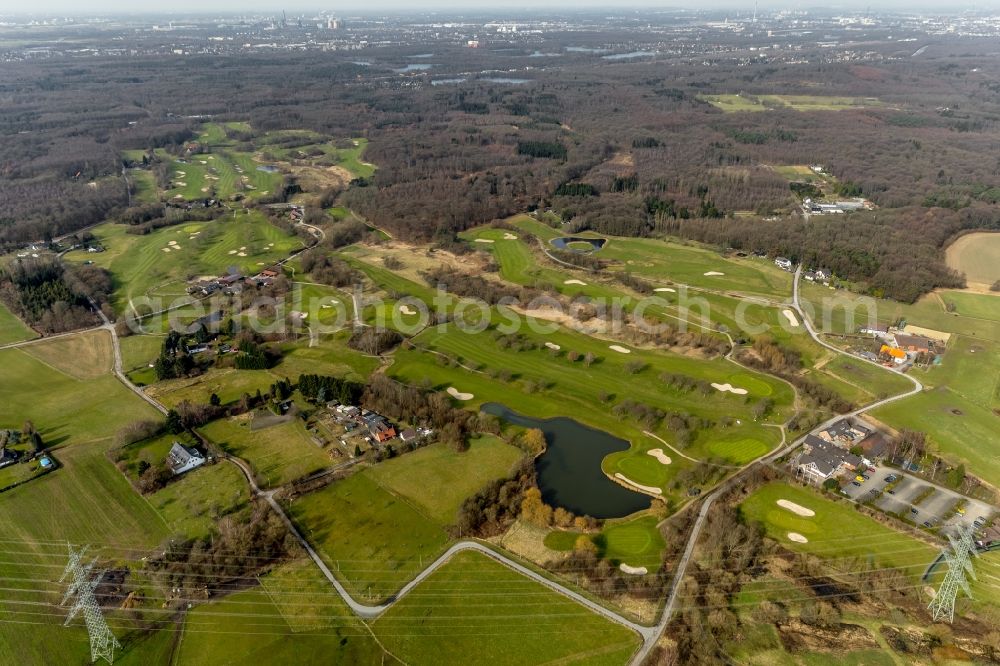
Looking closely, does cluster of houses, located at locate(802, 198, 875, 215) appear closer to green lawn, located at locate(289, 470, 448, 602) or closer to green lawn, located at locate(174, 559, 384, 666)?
green lawn, located at locate(289, 470, 448, 602)

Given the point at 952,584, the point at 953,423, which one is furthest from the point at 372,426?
the point at 953,423

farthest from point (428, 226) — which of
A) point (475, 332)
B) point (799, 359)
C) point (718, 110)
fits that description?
point (718, 110)

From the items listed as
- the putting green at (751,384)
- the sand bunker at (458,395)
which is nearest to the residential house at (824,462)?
the putting green at (751,384)

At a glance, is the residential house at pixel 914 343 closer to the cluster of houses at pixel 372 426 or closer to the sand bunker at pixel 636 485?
the sand bunker at pixel 636 485

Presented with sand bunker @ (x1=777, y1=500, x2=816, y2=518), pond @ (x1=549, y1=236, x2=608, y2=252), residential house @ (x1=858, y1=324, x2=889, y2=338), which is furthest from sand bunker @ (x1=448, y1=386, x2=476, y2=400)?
residential house @ (x1=858, y1=324, x2=889, y2=338)

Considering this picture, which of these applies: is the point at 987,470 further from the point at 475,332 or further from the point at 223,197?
the point at 223,197

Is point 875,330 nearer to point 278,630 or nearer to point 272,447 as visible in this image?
point 272,447
